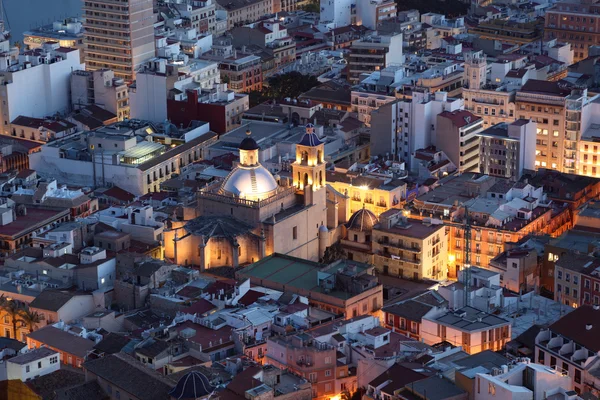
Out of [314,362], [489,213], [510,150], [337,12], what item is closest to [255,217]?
[489,213]

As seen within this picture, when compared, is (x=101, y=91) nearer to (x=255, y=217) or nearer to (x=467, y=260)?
(x=255, y=217)

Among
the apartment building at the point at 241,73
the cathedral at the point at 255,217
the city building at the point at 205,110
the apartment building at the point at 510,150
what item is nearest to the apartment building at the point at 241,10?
the apartment building at the point at 241,73

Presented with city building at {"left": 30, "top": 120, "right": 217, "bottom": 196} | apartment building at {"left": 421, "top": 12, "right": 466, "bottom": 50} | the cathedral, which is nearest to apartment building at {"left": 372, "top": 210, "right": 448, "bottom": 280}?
the cathedral

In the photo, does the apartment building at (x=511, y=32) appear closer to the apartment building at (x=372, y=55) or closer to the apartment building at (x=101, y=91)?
the apartment building at (x=372, y=55)

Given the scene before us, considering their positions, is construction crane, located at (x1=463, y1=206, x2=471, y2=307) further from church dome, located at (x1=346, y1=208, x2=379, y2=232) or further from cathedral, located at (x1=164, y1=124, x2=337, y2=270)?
cathedral, located at (x1=164, y1=124, x2=337, y2=270)

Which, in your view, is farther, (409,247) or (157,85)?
(157,85)

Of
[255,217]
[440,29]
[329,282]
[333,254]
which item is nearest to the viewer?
[329,282]

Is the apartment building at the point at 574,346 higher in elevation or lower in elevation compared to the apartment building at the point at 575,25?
lower
